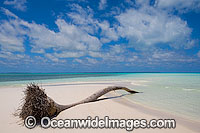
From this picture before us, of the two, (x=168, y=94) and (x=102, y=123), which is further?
(x=168, y=94)

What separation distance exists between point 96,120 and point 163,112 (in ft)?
10.1

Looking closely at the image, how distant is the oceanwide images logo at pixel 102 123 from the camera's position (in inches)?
156

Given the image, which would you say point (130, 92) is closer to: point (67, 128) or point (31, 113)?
point (67, 128)

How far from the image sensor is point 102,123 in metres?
4.21

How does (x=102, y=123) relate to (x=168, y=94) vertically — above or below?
below

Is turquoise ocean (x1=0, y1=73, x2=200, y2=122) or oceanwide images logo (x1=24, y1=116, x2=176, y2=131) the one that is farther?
turquoise ocean (x1=0, y1=73, x2=200, y2=122)

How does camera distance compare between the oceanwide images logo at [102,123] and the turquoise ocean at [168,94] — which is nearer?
the oceanwide images logo at [102,123]

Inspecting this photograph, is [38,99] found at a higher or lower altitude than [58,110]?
higher

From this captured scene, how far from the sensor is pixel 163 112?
17.6 ft

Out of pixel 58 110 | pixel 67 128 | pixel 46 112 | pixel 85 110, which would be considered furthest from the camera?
pixel 85 110

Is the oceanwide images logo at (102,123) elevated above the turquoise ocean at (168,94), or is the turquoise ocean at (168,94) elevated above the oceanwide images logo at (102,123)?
the turquoise ocean at (168,94)

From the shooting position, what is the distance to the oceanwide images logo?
3.96 metres

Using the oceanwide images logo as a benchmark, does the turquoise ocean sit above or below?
above

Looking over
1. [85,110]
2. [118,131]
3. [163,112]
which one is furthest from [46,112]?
[163,112]
